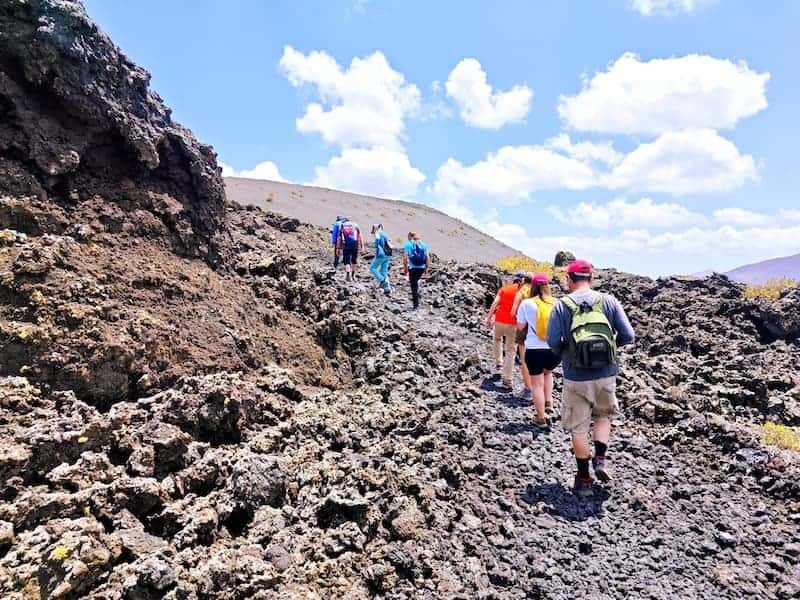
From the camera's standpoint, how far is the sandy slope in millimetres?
31891

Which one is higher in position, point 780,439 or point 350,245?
point 350,245

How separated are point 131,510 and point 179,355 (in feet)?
4.82

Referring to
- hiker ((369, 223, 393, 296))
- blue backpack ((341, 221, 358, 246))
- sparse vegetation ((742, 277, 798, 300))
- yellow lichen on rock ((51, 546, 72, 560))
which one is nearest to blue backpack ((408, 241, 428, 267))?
hiker ((369, 223, 393, 296))

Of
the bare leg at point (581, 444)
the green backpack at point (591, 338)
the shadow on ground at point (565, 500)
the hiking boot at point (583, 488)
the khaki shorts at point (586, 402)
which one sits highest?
the green backpack at point (591, 338)

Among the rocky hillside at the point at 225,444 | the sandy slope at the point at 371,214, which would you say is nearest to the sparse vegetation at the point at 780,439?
the rocky hillside at the point at 225,444

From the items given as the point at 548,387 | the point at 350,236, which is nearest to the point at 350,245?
the point at 350,236

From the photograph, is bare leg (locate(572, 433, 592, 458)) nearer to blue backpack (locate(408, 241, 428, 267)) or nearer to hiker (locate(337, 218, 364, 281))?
blue backpack (locate(408, 241, 428, 267))

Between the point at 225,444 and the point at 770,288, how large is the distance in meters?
15.4

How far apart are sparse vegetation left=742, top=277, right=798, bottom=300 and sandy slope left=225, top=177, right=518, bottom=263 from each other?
17834mm

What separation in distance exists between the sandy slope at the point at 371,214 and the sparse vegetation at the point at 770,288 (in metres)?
17.8

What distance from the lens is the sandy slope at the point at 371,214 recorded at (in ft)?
105

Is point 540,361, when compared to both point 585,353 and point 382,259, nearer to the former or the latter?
point 585,353

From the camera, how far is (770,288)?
13.6 meters

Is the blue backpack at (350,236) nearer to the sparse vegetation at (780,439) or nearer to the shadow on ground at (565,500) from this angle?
the shadow on ground at (565,500)
